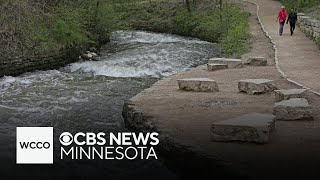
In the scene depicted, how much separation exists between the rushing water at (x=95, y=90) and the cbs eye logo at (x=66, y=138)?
52cm

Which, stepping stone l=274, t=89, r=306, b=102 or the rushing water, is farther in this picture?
stepping stone l=274, t=89, r=306, b=102

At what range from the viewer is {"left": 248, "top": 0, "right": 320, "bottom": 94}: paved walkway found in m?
15.2

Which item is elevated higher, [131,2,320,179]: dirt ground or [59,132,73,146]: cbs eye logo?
[131,2,320,179]: dirt ground

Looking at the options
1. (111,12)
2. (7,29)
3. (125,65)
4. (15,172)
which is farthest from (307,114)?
(111,12)

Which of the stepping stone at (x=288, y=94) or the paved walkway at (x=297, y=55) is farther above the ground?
the stepping stone at (x=288, y=94)

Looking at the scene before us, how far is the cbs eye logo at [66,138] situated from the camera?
414 inches

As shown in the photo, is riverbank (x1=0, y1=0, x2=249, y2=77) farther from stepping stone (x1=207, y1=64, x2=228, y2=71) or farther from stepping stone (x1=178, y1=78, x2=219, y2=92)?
stepping stone (x1=178, y1=78, x2=219, y2=92)

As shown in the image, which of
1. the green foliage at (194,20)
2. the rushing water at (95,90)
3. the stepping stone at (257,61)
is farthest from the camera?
the green foliage at (194,20)

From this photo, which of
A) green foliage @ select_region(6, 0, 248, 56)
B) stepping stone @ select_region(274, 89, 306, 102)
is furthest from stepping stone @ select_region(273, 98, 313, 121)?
green foliage @ select_region(6, 0, 248, 56)

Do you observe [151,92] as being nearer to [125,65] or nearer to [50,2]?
[125,65]

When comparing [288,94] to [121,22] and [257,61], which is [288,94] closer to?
[257,61]

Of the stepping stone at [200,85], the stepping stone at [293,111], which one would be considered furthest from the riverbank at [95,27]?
the stepping stone at [293,111]

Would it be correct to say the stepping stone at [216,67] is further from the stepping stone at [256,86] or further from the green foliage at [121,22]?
the green foliage at [121,22]

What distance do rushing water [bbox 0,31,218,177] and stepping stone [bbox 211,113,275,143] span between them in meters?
1.29
